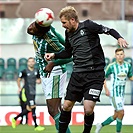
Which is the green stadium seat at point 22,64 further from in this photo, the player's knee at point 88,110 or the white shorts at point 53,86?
the player's knee at point 88,110

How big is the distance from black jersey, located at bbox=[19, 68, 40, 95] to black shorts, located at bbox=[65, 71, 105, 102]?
5.51 metres

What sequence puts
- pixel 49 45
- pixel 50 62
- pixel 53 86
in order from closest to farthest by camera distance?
pixel 50 62 < pixel 49 45 < pixel 53 86

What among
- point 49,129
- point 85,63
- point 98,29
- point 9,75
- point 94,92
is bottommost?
point 49,129

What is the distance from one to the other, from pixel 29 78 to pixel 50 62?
5402 millimetres

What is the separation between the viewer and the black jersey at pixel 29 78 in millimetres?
12672

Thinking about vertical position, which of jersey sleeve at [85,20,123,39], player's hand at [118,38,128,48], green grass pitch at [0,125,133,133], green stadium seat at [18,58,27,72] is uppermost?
jersey sleeve at [85,20,123,39]

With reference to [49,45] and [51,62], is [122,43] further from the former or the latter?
[49,45]

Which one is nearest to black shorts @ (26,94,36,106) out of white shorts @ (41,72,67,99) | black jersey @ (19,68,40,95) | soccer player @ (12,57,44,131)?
soccer player @ (12,57,44,131)

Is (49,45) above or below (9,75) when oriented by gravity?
above

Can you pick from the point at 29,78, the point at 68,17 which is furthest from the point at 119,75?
the point at 68,17

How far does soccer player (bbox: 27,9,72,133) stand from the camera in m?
7.49

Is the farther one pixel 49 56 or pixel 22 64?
pixel 22 64

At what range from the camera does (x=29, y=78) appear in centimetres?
1275

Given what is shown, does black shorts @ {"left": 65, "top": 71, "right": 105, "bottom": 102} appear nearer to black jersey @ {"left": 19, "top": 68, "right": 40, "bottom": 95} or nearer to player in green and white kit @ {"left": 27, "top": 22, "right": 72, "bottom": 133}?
player in green and white kit @ {"left": 27, "top": 22, "right": 72, "bottom": 133}
